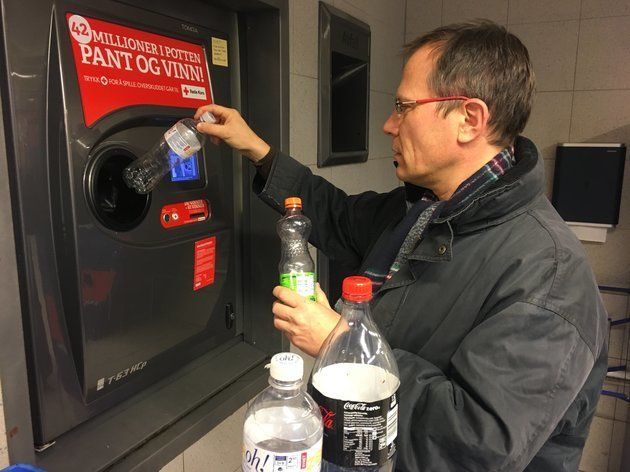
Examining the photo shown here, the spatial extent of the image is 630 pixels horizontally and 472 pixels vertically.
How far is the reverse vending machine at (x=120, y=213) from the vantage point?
0.98 metres

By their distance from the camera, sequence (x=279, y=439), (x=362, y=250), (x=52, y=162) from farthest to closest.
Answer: (x=362, y=250) → (x=52, y=162) → (x=279, y=439)

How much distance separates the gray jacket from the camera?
0.85 m

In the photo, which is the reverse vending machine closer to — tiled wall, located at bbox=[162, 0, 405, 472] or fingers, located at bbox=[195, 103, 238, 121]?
fingers, located at bbox=[195, 103, 238, 121]

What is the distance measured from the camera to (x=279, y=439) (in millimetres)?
761

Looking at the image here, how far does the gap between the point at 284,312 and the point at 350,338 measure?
144mm

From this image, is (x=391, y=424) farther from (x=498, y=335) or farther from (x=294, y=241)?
(x=294, y=241)

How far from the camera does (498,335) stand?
0.87m

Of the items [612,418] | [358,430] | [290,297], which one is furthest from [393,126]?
[612,418]

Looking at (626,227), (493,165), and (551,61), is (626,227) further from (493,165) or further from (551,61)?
(493,165)

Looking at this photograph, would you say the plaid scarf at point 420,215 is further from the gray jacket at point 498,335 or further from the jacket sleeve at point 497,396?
the jacket sleeve at point 497,396

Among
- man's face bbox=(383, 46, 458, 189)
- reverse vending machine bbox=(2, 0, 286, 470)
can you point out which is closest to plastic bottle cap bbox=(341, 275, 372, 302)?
man's face bbox=(383, 46, 458, 189)

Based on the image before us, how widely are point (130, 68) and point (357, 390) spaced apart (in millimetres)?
866

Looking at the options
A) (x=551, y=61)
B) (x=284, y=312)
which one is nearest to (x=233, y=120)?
(x=284, y=312)

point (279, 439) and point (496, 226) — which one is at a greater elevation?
point (496, 226)
